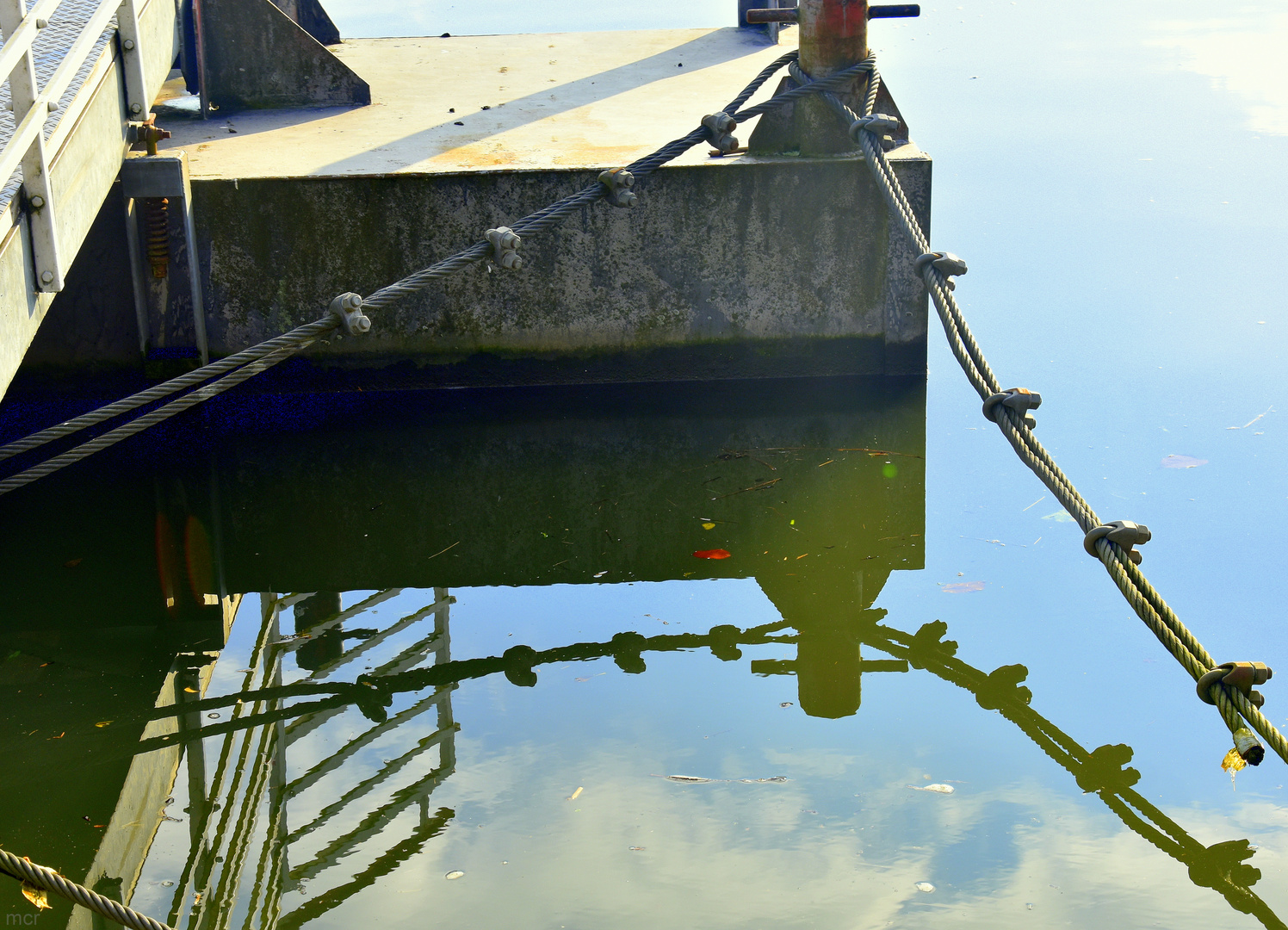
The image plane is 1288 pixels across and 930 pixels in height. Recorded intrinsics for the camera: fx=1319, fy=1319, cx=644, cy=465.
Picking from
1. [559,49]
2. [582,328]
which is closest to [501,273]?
[582,328]

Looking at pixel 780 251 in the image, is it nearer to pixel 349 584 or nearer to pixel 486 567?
pixel 486 567

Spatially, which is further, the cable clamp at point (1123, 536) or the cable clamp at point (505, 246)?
the cable clamp at point (505, 246)

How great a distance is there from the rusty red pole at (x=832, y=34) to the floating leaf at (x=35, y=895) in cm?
495

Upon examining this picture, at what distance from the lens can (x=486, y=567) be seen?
5.39 metres

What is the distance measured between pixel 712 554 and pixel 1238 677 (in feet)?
7.79

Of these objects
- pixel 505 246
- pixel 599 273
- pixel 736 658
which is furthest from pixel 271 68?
pixel 736 658

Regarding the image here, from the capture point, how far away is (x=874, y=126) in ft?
20.2

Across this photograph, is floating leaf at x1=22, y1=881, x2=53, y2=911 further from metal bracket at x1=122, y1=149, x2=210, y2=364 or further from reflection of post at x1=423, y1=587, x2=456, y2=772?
metal bracket at x1=122, y1=149, x2=210, y2=364

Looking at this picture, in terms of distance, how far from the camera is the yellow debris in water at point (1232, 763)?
3.66m

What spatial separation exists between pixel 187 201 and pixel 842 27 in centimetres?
326

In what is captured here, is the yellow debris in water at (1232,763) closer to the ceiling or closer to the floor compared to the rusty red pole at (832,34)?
closer to the floor

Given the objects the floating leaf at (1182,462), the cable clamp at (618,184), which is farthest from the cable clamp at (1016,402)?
the cable clamp at (618,184)

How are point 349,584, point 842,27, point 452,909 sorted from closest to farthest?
point 452,909
point 349,584
point 842,27

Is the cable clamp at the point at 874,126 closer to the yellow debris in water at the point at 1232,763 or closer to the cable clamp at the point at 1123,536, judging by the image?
the cable clamp at the point at 1123,536
